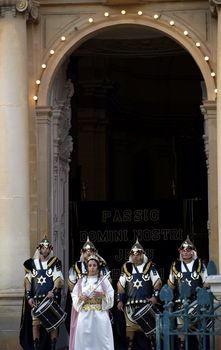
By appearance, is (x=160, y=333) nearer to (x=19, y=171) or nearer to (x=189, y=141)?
(x=19, y=171)

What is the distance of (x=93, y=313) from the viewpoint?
16.6 m

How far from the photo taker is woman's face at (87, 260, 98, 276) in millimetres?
16656

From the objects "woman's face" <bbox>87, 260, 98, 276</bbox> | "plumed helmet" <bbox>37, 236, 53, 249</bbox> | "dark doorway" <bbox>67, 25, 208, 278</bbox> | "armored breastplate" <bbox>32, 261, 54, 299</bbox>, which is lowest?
"armored breastplate" <bbox>32, 261, 54, 299</bbox>

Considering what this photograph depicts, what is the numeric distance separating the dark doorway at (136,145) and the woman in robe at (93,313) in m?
5.35

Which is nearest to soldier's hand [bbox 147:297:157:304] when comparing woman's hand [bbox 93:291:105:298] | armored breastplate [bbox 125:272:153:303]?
armored breastplate [bbox 125:272:153:303]

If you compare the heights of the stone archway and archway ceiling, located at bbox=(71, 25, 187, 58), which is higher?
archway ceiling, located at bbox=(71, 25, 187, 58)

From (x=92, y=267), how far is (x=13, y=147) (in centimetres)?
331

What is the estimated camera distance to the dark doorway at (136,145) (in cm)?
2539

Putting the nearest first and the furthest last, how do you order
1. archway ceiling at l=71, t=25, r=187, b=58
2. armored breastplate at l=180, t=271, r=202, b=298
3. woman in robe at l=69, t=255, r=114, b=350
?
woman in robe at l=69, t=255, r=114, b=350
armored breastplate at l=180, t=271, r=202, b=298
archway ceiling at l=71, t=25, r=187, b=58

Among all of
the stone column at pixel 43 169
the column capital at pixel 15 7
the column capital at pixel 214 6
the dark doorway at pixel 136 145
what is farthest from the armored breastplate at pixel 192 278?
the column capital at pixel 15 7

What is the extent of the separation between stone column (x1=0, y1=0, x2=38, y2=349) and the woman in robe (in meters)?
2.56

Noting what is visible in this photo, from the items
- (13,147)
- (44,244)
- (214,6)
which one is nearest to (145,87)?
(214,6)

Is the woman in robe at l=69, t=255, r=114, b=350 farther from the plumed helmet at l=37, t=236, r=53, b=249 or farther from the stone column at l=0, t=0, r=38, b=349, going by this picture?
the stone column at l=0, t=0, r=38, b=349

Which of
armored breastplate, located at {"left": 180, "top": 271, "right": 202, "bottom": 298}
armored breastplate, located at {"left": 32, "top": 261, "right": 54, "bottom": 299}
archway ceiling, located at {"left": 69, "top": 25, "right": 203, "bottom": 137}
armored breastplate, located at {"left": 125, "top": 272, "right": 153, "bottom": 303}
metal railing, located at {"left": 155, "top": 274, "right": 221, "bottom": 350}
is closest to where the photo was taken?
metal railing, located at {"left": 155, "top": 274, "right": 221, "bottom": 350}
